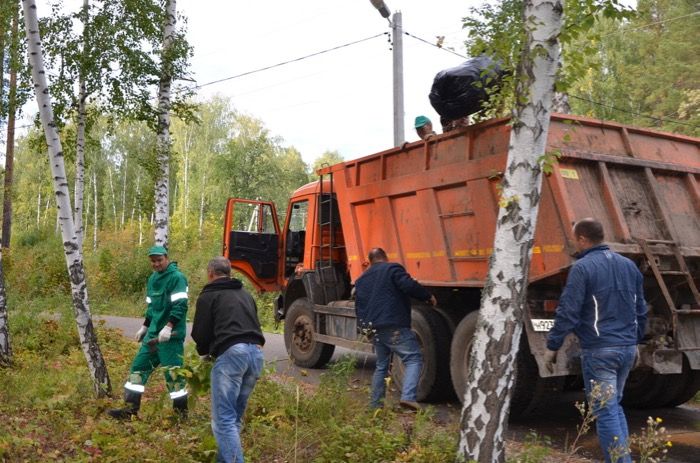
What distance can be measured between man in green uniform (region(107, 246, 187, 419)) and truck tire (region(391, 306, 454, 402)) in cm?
257

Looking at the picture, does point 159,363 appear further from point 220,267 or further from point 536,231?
point 536,231

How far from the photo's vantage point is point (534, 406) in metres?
6.47

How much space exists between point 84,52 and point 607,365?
32.4 ft

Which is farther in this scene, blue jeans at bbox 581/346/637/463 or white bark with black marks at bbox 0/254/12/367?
white bark with black marks at bbox 0/254/12/367

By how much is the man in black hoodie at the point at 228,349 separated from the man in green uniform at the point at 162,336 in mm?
1188

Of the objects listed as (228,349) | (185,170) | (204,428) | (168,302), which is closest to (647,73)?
(168,302)

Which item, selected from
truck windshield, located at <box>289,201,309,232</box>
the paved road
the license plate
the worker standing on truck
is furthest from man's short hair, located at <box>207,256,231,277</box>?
truck windshield, located at <box>289,201,309,232</box>

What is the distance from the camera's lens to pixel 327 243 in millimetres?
9742

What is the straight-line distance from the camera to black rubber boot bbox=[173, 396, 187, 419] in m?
5.90

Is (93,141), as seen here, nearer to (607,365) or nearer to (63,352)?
(63,352)

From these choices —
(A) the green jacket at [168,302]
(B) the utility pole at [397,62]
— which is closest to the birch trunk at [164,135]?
(B) the utility pole at [397,62]

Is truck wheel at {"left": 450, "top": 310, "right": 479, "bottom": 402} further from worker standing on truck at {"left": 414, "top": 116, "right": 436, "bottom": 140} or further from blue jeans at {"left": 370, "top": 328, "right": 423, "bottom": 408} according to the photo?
worker standing on truck at {"left": 414, "top": 116, "right": 436, "bottom": 140}

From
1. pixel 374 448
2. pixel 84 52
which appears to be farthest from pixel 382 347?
pixel 84 52

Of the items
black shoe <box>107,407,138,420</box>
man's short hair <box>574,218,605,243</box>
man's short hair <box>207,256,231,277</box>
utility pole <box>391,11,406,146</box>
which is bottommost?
black shoe <box>107,407,138,420</box>
